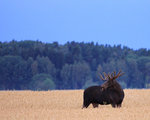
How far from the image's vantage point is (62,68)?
393 ft

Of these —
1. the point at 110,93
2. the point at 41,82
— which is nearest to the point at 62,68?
the point at 41,82

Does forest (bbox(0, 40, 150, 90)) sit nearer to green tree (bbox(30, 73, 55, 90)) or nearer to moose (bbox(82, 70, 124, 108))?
green tree (bbox(30, 73, 55, 90))

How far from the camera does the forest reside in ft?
353

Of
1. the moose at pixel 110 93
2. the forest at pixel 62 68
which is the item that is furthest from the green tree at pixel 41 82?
the moose at pixel 110 93

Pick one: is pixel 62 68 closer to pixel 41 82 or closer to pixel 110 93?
pixel 41 82

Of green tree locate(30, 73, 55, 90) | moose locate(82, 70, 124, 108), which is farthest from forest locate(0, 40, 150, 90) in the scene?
moose locate(82, 70, 124, 108)

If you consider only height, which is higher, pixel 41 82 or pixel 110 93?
pixel 41 82

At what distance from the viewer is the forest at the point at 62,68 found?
108 metres

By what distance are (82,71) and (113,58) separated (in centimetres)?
2224

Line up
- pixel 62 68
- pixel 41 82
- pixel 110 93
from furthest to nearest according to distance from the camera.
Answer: pixel 62 68 → pixel 41 82 → pixel 110 93

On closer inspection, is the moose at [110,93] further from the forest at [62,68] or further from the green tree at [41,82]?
the green tree at [41,82]

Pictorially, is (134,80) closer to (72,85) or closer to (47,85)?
(72,85)

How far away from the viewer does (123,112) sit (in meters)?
16.0

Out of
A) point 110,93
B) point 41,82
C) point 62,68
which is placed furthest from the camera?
point 62,68
